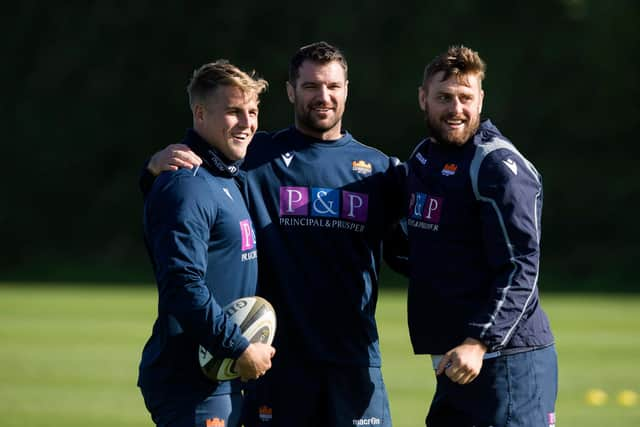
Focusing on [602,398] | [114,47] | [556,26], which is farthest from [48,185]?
[602,398]

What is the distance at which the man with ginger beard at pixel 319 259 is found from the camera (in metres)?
6.16

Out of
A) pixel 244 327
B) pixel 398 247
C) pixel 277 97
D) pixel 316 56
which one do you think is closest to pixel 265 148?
pixel 316 56

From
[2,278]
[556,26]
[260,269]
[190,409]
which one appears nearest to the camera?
[190,409]

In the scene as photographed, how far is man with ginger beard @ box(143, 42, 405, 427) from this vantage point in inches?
243

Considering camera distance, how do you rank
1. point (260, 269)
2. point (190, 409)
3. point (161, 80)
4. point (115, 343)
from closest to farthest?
point (190, 409)
point (260, 269)
point (115, 343)
point (161, 80)

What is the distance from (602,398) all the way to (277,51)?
2522 cm

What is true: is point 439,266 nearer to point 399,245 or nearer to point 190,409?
point 399,245

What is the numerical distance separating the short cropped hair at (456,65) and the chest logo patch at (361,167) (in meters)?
0.76

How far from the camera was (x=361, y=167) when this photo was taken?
6.41m

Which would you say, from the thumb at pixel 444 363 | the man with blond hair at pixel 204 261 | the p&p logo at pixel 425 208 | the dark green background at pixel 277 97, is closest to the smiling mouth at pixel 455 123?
the p&p logo at pixel 425 208

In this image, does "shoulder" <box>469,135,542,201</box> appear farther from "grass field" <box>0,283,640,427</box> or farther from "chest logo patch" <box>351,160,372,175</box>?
"grass field" <box>0,283,640,427</box>

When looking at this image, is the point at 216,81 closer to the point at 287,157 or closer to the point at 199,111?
the point at 199,111

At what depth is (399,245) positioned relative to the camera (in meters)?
6.53

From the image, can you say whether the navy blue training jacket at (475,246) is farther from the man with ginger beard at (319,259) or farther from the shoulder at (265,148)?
A: the shoulder at (265,148)
